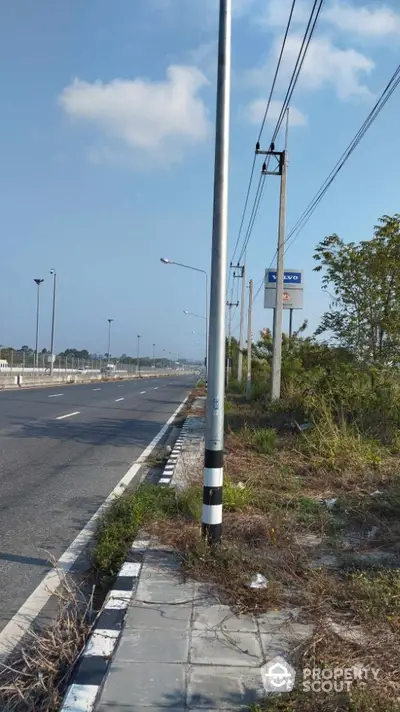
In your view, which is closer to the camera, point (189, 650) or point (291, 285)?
point (189, 650)

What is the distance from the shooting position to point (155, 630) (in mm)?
3902

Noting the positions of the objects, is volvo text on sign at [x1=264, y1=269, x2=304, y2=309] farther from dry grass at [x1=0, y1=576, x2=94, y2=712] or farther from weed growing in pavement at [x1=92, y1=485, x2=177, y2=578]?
dry grass at [x1=0, y1=576, x2=94, y2=712]

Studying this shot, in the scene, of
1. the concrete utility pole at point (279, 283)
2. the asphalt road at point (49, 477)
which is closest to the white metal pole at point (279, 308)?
the concrete utility pole at point (279, 283)

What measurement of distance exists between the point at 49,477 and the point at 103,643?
5.87 metres

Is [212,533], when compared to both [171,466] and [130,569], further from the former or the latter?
[171,466]

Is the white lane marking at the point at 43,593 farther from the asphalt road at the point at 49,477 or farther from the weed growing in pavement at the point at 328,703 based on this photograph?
the weed growing in pavement at the point at 328,703

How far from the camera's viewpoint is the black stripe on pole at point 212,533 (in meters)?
5.15

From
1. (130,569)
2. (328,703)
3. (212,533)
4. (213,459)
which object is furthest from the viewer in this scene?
(213,459)

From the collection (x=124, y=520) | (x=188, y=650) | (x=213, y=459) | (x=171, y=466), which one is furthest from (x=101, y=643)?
(x=171, y=466)

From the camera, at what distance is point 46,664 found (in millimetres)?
3447

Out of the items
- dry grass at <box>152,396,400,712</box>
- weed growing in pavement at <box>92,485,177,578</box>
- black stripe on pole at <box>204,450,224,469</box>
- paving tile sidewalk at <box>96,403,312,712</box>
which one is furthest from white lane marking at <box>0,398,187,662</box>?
black stripe on pole at <box>204,450,224,469</box>

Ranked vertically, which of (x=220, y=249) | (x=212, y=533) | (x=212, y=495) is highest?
(x=220, y=249)

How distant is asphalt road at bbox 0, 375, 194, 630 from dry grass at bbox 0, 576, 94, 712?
578 mm

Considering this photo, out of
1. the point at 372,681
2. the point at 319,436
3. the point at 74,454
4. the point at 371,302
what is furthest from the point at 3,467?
the point at 371,302
